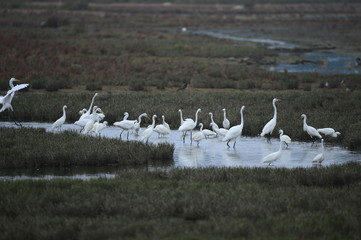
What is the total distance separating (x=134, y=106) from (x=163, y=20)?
6433 centimetres

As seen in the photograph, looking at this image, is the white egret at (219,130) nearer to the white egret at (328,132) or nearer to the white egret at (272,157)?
the white egret at (328,132)

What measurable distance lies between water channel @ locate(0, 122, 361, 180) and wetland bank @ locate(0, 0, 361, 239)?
64 cm

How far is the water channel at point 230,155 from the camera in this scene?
15180 mm

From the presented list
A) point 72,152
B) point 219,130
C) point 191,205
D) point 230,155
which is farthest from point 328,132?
point 191,205

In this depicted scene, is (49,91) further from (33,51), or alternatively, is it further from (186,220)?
(186,220)

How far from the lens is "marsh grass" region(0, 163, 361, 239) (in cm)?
968

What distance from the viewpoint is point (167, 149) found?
16.9m

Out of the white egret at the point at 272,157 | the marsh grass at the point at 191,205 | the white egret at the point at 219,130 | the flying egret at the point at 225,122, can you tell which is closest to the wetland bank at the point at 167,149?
the marsh grass at the point at 191,205

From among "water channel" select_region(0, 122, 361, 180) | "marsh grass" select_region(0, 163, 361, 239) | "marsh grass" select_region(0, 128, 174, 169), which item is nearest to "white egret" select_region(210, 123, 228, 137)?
"water channel" select_region(0, 122, 361, 180)

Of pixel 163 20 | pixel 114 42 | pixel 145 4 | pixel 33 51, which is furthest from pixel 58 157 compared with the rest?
pixel 145 4

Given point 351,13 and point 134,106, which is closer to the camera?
point 134,106

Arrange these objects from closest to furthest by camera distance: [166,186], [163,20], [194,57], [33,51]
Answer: [166,186] → [33,51] → [194,57] → [163,20]

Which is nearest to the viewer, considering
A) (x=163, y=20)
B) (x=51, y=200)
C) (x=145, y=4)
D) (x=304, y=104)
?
(x=51, y=200)

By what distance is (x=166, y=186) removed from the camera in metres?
12.6
